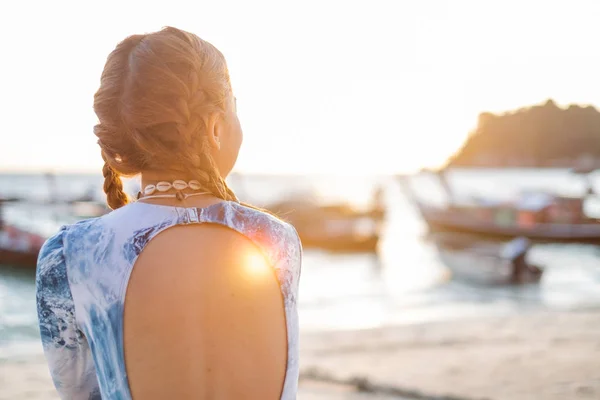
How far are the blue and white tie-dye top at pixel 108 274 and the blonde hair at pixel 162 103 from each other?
3.0 inches

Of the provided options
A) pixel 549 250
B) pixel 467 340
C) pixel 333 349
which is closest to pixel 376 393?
pixel 333 349

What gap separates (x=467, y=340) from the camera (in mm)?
7207

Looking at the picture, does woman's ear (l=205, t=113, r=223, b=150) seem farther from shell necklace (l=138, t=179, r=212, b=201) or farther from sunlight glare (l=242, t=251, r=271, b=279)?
sunlight glare (l=242, t=251, r=271, b=279)

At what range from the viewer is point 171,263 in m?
1.00

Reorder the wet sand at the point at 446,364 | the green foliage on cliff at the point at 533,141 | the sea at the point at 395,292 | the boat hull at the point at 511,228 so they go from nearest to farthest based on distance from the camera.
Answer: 1. the wet sand at the point at 446,364
2. the sea at the point at 395,292
3. the boat hull at the point at 511,228
4. the green foliage on cliff at the point at 533,141

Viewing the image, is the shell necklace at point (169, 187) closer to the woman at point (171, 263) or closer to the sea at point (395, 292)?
the woman at point (171, 263)

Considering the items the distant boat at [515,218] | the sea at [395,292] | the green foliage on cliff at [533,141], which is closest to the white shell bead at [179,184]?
the sea at [395,292]

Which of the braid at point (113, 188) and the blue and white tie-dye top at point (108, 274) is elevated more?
the braid at point (113, 188)

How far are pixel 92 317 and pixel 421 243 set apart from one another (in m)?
32.9

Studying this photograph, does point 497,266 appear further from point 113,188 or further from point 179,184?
point 179,184

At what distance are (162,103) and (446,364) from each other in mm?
5420

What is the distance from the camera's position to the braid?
1224 millimetres

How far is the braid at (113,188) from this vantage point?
4.01 feet

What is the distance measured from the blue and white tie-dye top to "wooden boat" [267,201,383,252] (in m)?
25.4
